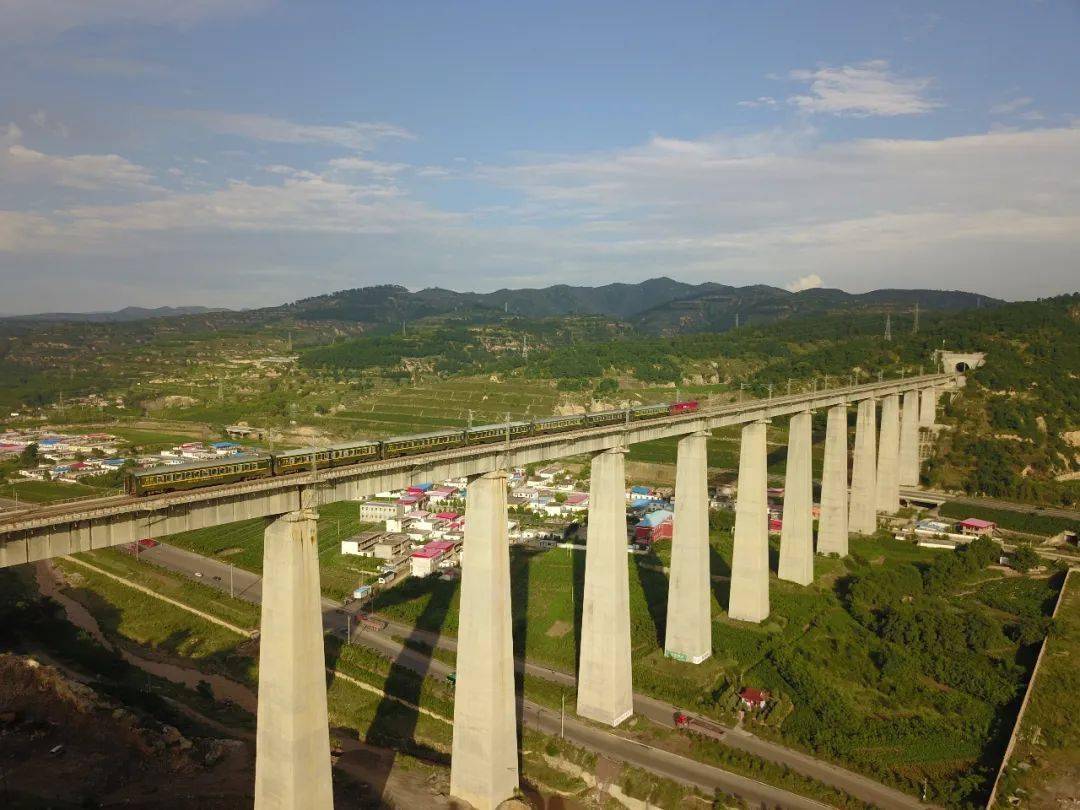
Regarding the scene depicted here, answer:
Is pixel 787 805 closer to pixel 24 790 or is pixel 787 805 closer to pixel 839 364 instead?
pixel 24 790

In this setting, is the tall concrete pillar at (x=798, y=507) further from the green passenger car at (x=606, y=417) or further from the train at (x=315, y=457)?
the train at (x=315, y=457)

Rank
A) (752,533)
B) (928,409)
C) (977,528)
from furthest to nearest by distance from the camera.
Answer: (928,409) < (977,528) < (752,533)

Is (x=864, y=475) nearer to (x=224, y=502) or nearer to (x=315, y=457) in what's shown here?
(x=315, y=457)

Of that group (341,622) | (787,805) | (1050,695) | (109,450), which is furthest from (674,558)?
(109,450)

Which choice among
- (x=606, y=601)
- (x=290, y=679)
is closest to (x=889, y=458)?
(x=606, y=601)

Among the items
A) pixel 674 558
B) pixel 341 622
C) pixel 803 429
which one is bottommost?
pixel 341 622

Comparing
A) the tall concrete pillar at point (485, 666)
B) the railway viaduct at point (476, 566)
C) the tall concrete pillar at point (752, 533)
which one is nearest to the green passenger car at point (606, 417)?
the railway viaduct at point (476, 566)
